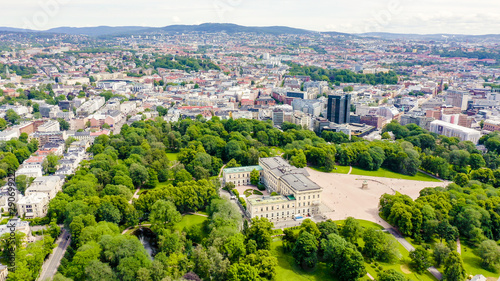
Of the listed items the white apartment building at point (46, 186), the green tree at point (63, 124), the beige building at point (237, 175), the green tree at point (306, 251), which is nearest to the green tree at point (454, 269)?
the green tree at point (306, 251)

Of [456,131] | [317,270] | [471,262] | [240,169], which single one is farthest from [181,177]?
[456,131]

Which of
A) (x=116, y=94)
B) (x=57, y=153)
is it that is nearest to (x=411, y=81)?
(x=116, y=94)

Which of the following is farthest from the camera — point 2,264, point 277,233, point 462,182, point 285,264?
point 462,182

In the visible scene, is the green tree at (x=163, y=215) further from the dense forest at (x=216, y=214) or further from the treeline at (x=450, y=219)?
the treeline at (x=450, y=219)

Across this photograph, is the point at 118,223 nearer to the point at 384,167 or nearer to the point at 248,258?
the point at 248,258

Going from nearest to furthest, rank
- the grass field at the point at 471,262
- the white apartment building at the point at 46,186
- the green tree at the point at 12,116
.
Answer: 1. the grass field at the point at 471,262
2. the white apartment building at the point at 46,186
3. the green tree at the point at 12,116
